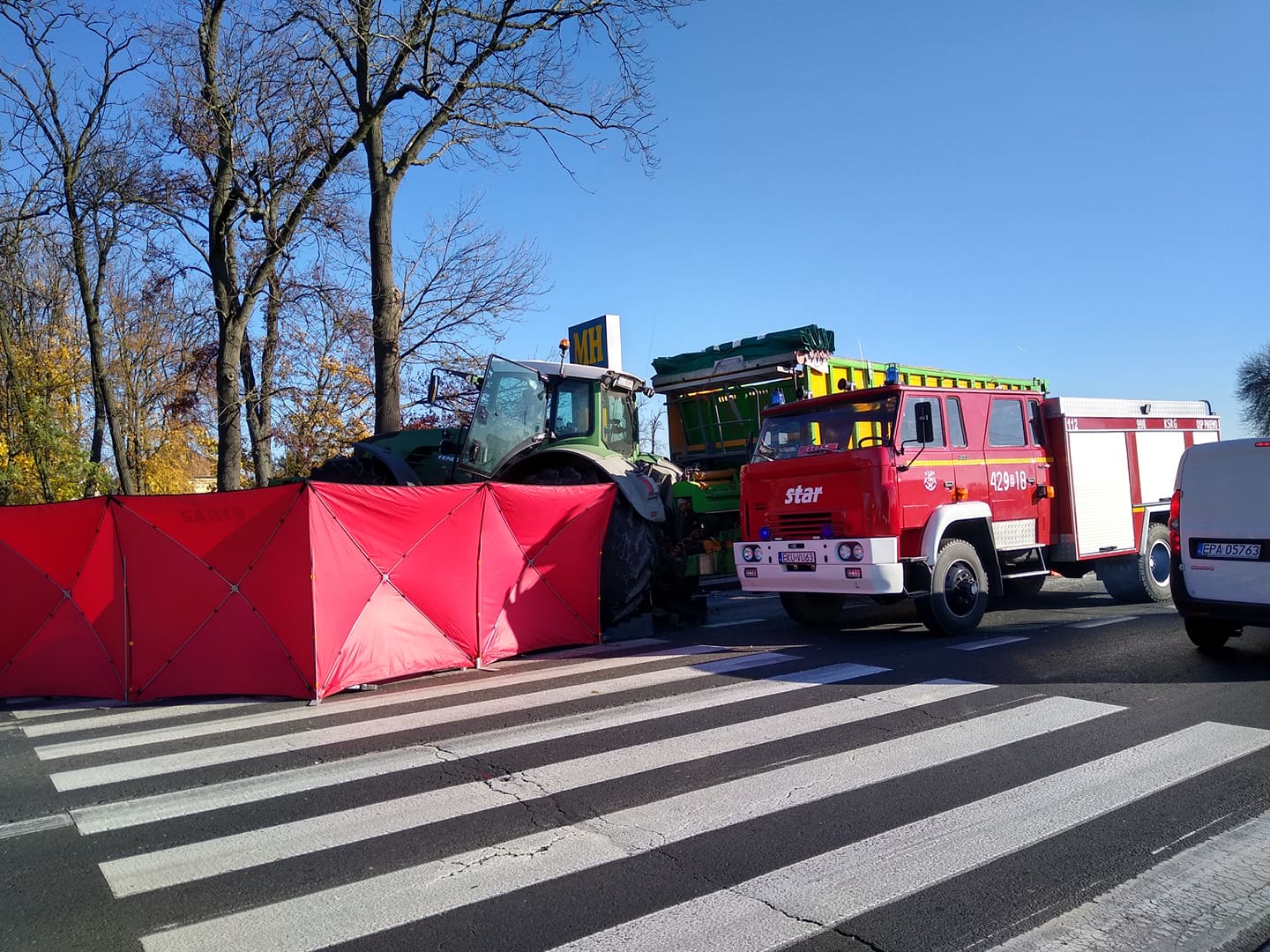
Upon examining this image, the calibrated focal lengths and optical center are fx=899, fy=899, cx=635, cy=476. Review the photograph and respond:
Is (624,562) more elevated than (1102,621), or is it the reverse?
(624,562)

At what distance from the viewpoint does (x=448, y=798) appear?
16.6ft

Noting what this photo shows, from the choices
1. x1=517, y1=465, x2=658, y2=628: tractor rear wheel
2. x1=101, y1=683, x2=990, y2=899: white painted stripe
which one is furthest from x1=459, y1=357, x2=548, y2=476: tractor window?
x1=101, y1=683, x2=990, y2=899: white painted stripe

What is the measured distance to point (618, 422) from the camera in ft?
41.0

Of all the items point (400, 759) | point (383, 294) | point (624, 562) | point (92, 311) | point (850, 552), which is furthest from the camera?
point (92, 311)

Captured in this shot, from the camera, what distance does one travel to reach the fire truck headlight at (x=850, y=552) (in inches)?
360

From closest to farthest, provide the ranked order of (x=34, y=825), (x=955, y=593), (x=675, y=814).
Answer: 1. (x=675, y=814)
2. (x=34, y=825)
3. (x=955, y=593)

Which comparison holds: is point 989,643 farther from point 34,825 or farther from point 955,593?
point 34,825

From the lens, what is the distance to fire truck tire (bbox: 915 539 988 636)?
9.45m

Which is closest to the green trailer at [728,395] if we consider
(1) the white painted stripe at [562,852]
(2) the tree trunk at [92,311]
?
(1) the white painted stripe at [562,852]

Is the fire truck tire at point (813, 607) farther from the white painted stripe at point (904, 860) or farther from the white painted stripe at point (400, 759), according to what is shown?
the white painted stripe at point (904, 860)

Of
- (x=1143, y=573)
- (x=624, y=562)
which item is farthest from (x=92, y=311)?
(x=1143, y=573)

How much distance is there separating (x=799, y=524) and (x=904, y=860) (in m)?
6.02

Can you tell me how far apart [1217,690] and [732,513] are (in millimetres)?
6121

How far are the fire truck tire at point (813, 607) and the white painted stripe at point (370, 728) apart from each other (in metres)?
2.22
